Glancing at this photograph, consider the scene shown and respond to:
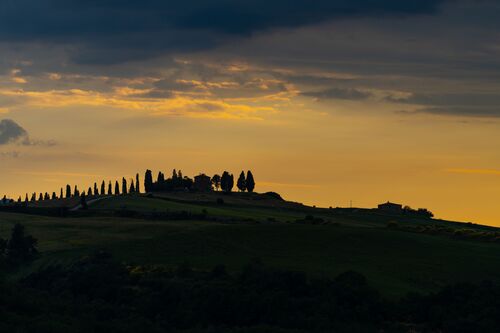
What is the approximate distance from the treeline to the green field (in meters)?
5.74

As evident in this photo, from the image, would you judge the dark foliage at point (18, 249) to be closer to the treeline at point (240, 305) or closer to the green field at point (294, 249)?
the green field at point (294, 249)

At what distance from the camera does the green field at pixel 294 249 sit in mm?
112688

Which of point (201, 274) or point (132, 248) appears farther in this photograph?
point (132, 248)

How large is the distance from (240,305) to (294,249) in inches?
1516

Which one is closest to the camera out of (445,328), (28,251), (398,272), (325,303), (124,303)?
(445,328)

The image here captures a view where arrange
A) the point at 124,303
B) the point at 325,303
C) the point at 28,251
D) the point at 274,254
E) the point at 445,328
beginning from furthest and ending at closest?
1. the point at 28,251
2. the point at 274,254
3. the point at 124,303
4. the point at 325,303
5. the point at 445,328

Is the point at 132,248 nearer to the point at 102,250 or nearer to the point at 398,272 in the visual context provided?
the point at 102,250

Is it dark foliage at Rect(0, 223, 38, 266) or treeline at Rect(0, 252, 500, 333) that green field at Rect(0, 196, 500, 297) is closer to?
dark foliage at Rect(0, 223, 38, 266)

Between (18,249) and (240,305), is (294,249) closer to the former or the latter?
(18,249)

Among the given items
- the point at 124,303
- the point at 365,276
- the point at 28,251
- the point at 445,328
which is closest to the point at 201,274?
the point at 124,303

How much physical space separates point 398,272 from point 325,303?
24.2m

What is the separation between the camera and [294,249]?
129250 mm

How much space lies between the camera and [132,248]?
128 metres

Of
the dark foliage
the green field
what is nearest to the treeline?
the green field
